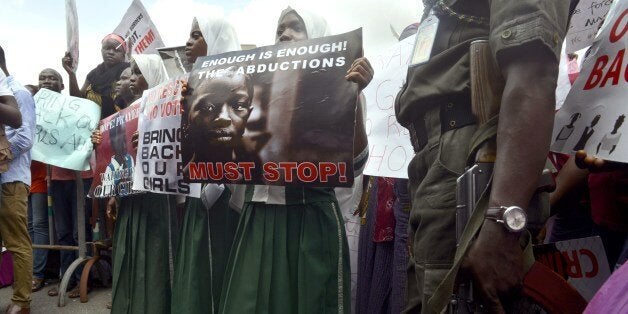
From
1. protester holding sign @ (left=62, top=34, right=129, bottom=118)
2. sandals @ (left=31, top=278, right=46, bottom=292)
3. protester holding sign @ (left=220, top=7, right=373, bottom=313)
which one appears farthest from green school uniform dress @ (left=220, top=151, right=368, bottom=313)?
sandals @ (left=31, top=278, right=46, bottom=292)

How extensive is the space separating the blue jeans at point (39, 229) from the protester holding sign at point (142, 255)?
220 cm

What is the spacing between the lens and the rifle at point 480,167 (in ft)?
3.68

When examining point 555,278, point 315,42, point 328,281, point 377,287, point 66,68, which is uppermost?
point 66,68

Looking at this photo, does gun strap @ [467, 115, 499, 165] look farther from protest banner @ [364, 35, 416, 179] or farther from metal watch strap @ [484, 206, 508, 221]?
protest banner @ [364, 35, 416, 179]

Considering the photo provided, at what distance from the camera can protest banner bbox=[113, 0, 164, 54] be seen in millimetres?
4559

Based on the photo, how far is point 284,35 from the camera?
2500 millimetres

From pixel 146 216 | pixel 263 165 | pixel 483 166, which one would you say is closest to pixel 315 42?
pixel 263 165

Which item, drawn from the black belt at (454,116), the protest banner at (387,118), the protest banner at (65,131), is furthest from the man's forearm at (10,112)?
the black belt at (454,116)

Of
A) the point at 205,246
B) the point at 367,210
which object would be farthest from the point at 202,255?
the point at 367,210

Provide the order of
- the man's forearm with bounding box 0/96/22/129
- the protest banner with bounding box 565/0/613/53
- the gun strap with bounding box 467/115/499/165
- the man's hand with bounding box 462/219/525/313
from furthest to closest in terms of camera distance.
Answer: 1. the man's forearm with bounding box 0/96/22/129
2. the protest banner with bounding box 565/0/613/53
3. the gun strap with bounding box 467/115/499/165
4. the man's hand with bounding box 462/219/525/313

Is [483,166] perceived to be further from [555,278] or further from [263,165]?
[263,165]

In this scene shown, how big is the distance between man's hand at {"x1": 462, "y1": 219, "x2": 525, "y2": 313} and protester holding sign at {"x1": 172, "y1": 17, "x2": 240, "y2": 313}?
6.26 ft

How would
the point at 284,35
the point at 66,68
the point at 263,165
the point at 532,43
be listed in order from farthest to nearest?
the point at 66,68 < the point at 284,35 < the point at 263,165 < the point at 532,43

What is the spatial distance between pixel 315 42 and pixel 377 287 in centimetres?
170
